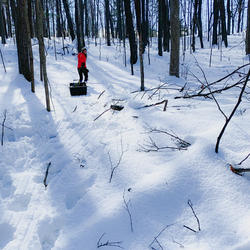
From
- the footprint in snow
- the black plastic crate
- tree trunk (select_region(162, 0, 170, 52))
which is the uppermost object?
tree trunk (select_region(162, 0, 170, 52))

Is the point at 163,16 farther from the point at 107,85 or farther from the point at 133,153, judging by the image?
the point at 133,153

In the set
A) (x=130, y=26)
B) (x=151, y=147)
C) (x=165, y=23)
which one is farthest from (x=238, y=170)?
(x=165, y=23)

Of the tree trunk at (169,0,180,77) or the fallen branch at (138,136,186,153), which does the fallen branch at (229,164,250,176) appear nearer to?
the fallen branch at (138,136,186,153)

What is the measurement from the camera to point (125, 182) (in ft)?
9.34

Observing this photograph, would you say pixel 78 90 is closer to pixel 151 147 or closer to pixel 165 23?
pixel 151 147

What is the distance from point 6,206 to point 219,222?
238 centimetres

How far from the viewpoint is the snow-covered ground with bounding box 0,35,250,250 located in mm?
2160

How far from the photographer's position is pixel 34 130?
4750 mm

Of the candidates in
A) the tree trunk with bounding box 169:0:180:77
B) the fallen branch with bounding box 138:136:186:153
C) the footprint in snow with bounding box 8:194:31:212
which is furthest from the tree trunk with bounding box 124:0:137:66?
the footprint in snow with bounding box 8:194:31:212

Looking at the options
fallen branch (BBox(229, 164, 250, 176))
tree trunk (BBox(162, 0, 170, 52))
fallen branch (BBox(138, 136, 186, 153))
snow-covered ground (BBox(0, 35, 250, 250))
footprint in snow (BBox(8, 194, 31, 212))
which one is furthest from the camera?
tree trunk (BBox(162, 0, 170, 52))

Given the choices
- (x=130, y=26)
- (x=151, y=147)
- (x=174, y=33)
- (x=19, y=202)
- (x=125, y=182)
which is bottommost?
(x=19, y=202)

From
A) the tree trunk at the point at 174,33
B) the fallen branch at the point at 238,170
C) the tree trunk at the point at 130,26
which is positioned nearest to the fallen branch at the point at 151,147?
the fallen branch at the point at 238,170

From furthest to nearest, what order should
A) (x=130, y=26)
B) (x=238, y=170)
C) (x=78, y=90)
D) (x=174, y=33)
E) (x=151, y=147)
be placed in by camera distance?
(x=130, y=26) < (x=174, y=33) < (x=78, y=90) < (x=151, y=147) < (x=238, y=170)

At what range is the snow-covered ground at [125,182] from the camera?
2.16 m
